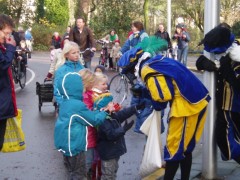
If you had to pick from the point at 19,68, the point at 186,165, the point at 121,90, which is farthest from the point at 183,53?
the point at 186,165

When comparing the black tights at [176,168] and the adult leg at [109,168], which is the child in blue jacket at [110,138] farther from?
the black tights at [176,168]

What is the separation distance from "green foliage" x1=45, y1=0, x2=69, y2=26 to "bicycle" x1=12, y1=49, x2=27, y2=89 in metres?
32.2

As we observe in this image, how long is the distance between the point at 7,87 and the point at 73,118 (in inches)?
36.6

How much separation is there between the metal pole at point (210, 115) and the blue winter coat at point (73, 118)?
1.38m

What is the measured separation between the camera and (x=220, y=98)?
6039mm

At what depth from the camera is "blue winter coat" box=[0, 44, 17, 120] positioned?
5646 millimetres

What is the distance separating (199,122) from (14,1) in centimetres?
4859

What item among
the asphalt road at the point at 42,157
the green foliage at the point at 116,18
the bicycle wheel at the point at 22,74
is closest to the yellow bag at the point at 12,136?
the asphalt road at the point at 42,157

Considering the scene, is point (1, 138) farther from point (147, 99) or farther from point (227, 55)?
point (227, 55)

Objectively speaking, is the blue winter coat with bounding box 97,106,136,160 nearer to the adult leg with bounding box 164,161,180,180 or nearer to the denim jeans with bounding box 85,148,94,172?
the denim jeans with bounding box 85,148,94,172

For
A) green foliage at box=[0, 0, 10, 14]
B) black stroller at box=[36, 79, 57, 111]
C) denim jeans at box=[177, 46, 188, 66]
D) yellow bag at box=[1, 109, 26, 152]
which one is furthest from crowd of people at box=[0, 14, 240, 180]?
green foliage at box=[0, 0, 10, 14]

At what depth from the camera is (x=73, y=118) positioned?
5289mm

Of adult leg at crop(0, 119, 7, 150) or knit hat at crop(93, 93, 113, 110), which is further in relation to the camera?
adult leg at crop(0, 119, 7, 150)

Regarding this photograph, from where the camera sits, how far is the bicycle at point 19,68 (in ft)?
54.1
